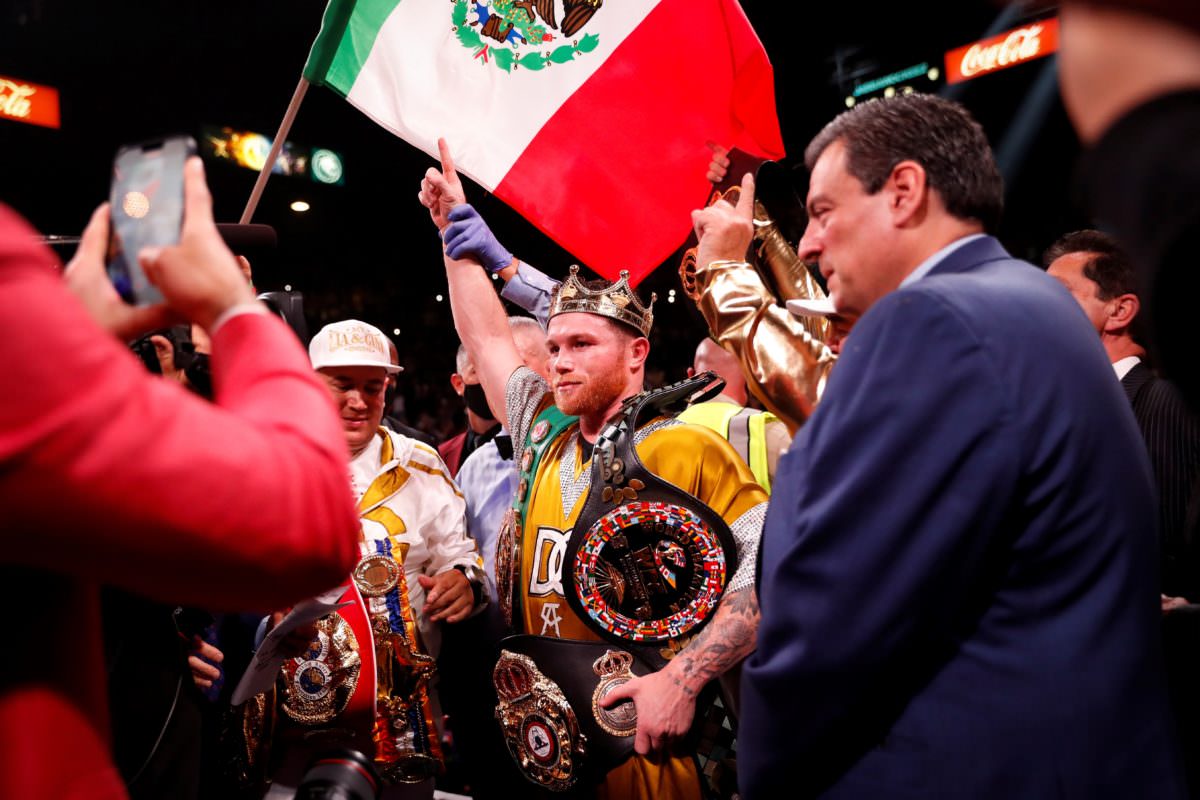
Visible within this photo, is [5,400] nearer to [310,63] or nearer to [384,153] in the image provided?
[310,63]

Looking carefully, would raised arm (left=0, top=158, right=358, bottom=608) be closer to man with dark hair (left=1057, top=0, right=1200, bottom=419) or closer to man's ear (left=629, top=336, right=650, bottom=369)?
man with dark hair (left=1057, top=0, right=1200, bottom=419)

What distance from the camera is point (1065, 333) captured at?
1.27m

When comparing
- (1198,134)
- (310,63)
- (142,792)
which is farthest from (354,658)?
(1198,134)

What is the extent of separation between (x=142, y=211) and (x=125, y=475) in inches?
12.3

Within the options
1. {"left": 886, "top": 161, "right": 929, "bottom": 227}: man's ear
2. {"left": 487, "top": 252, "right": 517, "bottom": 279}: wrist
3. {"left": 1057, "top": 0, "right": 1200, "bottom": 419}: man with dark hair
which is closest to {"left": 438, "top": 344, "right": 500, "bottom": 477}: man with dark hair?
{"left": 487, "top": 252, "right": 517, "bottom": 279}: wrist

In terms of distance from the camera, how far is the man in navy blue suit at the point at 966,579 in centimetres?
117

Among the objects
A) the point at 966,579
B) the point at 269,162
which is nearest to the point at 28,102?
the point at 269,162

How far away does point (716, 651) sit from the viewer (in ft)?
7.02

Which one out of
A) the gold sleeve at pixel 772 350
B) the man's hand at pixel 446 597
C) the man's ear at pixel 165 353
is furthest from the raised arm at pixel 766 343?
the man's hand at pixel 446 597

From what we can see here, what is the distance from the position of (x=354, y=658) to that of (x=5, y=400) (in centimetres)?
234

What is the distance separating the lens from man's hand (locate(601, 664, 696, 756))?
84.4 inches

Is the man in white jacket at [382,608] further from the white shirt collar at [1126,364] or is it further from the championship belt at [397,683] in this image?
the white shirt collar at [1126,364]

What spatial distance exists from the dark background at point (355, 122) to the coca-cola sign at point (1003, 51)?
19 centimetres

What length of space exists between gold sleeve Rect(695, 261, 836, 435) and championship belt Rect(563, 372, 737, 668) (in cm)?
41
